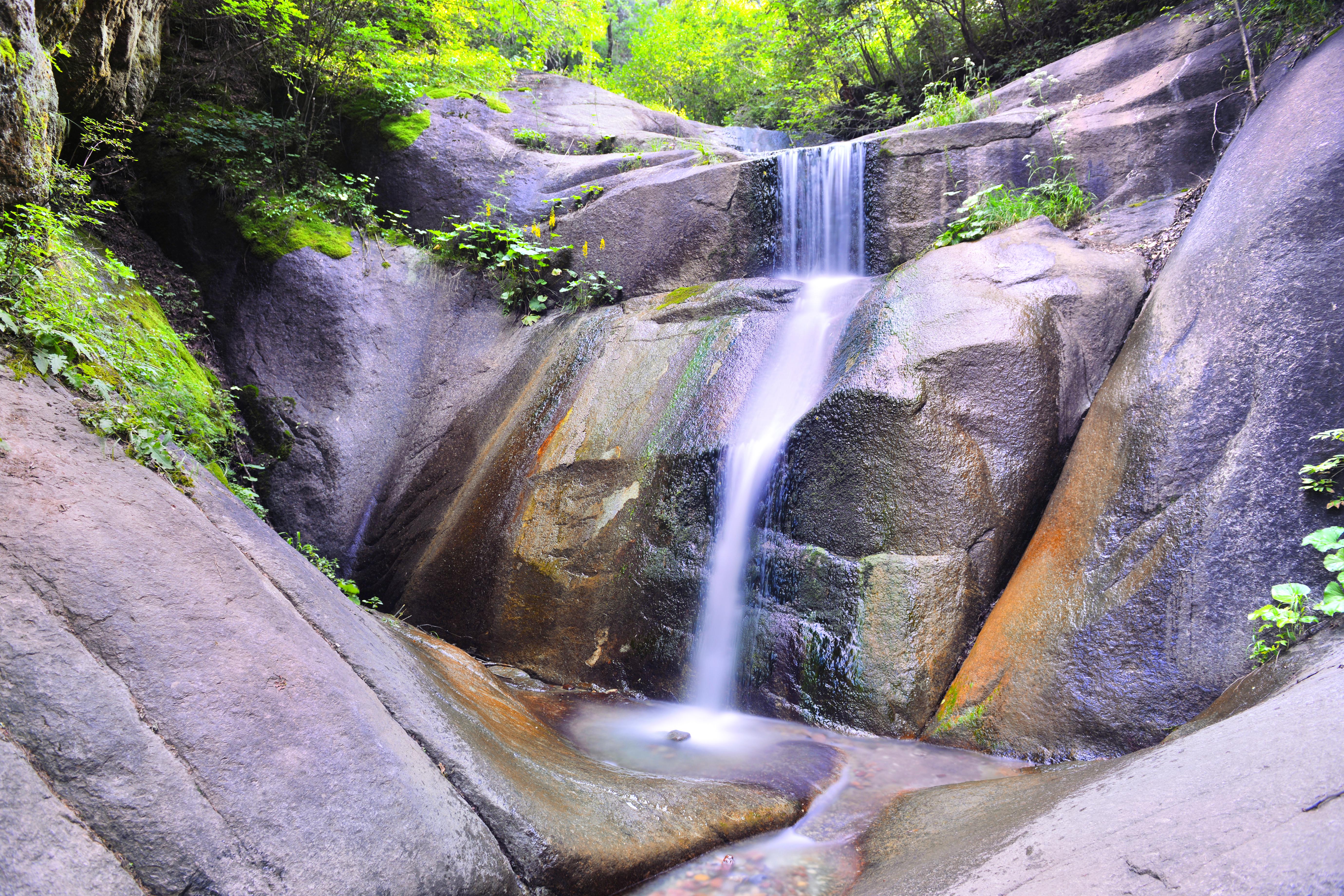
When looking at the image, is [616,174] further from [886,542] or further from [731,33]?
[731,33]

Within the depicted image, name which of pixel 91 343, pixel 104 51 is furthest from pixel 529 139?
pixel 91 343

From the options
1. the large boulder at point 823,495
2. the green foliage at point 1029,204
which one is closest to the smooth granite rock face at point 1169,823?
the large boulder at point 823,495

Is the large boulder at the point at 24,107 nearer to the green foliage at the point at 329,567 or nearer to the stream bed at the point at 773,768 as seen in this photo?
the green foliage at the point at 329,567

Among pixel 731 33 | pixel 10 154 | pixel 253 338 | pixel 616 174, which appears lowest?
pixel 253 338

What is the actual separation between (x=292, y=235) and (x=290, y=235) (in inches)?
0.8

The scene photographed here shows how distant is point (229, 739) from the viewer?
251cm

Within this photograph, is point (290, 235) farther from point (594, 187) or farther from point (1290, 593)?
point (1290, 593)

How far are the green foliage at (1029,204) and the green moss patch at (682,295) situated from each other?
243cm

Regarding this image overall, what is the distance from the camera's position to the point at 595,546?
6113 millimetres

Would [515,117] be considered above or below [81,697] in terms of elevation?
above

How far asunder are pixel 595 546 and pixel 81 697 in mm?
3970

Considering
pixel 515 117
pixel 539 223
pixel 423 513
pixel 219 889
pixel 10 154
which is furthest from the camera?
pixel 515 117

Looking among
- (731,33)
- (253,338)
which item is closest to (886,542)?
(253,338)

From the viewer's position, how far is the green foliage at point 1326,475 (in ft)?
→ 12.5
